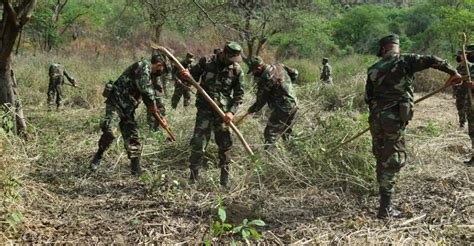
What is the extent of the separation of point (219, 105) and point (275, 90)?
1235 mm

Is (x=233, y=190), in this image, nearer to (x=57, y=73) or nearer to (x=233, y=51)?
(x=233, y=51)

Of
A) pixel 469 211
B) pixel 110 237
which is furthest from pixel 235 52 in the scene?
pixel 469 211

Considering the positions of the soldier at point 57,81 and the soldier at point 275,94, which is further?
the soldier at point 57,81

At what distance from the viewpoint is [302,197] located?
4.81 metres

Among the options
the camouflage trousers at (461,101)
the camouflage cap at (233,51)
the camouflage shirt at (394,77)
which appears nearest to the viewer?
the camouflage shirt at (394,77)

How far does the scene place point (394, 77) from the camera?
13.9ft

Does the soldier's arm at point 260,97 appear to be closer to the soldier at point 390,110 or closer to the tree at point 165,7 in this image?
the tree at point 165,7

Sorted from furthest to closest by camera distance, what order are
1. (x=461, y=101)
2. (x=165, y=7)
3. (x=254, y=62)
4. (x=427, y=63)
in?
(x=461, y=101) < (x=165, y=7) < (x=254, y=62) < (x=427, y=63)

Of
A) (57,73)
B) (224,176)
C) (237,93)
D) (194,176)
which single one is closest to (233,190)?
(224,176)

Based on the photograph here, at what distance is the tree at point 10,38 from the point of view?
627 cm

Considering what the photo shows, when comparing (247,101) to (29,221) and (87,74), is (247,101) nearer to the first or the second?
(29,221)

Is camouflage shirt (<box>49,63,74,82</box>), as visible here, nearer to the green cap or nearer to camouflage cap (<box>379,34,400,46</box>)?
the green cap

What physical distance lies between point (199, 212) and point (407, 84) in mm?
2236

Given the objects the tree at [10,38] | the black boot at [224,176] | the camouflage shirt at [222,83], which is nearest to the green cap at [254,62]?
the camouflage shirt at [222,83]
